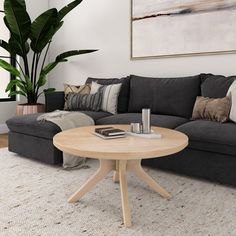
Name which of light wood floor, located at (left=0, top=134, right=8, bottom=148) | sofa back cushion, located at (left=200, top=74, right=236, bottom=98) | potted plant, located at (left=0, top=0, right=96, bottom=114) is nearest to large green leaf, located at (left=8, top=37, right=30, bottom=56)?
potted plant, located at (left=0, top=0, right=96, bottom=114)

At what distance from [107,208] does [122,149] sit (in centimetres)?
48

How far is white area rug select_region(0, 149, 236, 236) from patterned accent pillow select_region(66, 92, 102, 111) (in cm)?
103

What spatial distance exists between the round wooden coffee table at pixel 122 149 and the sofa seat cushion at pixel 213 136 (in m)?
0.32

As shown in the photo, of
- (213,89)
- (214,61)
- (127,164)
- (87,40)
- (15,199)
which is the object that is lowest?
(15,199)

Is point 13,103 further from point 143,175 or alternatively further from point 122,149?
point 122,149

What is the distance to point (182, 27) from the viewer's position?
3.36m

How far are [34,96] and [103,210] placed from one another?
265cm

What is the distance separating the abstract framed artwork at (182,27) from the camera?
120 inches

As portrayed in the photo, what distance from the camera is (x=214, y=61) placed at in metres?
3.18

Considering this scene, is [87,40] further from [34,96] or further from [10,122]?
[10,122]

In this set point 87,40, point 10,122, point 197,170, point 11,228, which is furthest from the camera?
point 87,40

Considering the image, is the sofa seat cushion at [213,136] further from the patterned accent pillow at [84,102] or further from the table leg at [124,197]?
the patterned accent pillow at [84,102]

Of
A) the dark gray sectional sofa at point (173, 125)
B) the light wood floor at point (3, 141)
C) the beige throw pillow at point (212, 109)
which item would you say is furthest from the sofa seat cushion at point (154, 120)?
the light wood floor at point (3, 141)

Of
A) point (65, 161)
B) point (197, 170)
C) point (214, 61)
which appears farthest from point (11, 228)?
point (214, 61)
